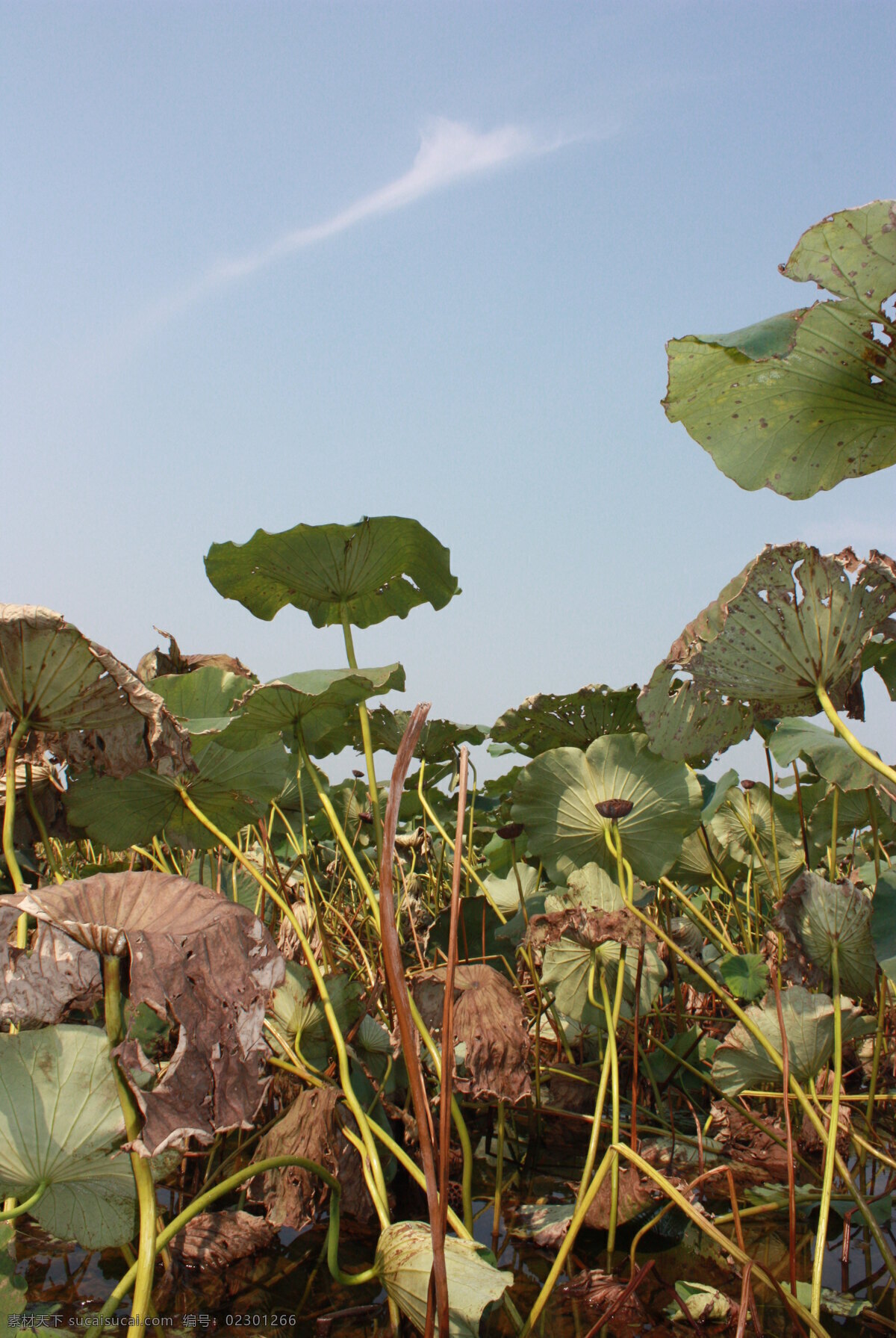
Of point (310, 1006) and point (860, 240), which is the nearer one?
point (860, 240)

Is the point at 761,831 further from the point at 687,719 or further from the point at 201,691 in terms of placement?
the point at 201,691

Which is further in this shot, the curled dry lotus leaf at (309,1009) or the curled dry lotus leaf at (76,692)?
the curled dry lotus leaf at (309,1009)

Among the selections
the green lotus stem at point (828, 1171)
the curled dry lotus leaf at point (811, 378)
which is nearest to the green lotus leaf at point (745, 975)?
the green lotus stem at point (828, 1171)

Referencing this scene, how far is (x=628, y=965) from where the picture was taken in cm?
275

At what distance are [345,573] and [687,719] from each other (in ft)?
3.35

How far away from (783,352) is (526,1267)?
76.1 inches

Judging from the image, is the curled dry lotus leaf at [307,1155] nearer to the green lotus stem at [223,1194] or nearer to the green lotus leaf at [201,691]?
the green lotus stem at [223,1194]

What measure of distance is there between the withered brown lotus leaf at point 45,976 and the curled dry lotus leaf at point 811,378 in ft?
4.48

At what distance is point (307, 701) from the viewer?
2406mm

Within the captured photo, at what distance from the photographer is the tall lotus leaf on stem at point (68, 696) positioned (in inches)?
59.5

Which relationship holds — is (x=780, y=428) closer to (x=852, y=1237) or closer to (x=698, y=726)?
(x=698, y=726)

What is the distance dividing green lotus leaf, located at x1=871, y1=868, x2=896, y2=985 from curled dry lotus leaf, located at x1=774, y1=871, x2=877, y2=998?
6cm

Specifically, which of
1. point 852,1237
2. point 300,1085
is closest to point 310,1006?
point 300,1085

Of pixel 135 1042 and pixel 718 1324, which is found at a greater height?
pixel 135 1042
